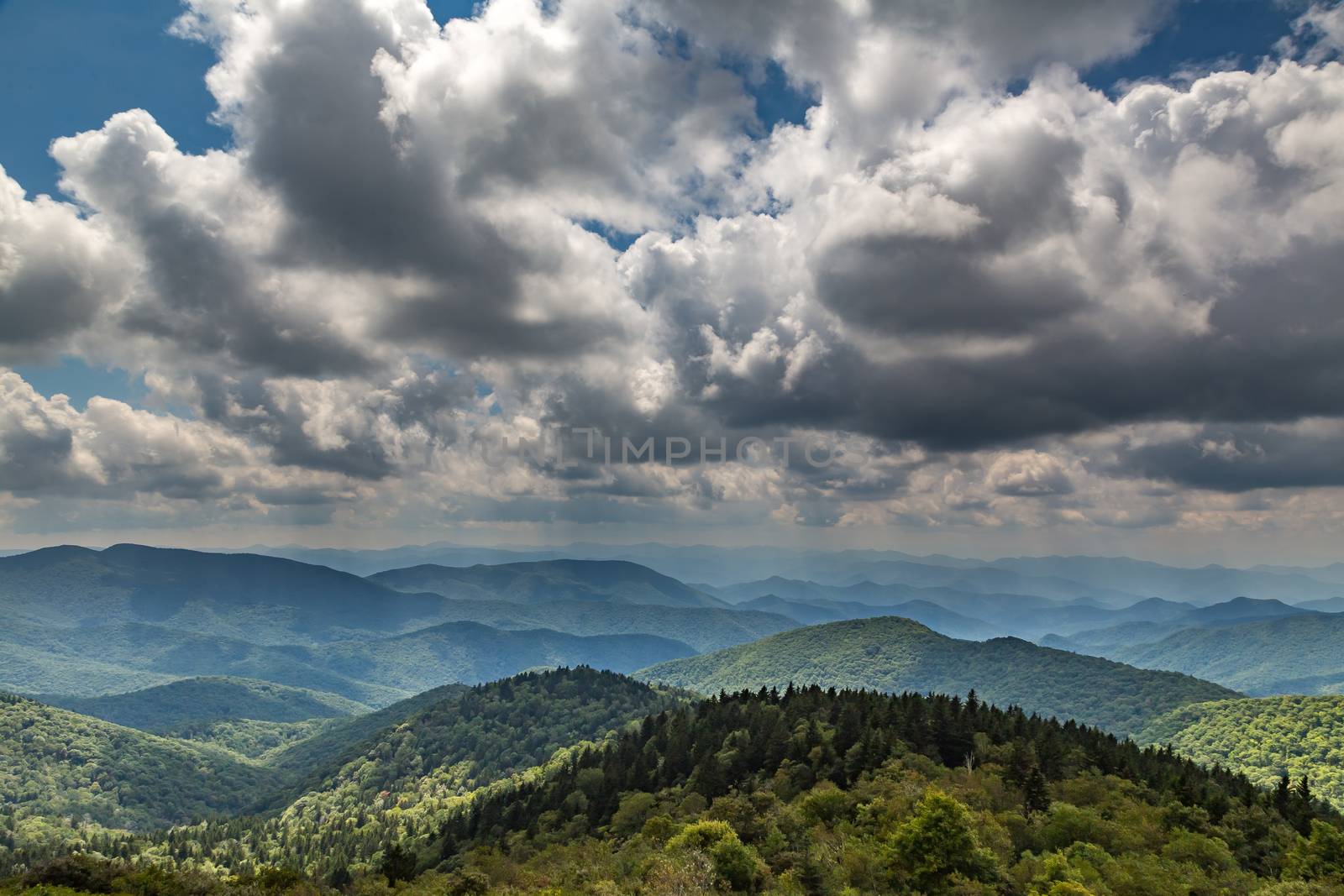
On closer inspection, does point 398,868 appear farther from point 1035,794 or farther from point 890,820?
point 1035,794

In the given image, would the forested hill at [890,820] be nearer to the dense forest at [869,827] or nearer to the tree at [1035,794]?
the tree at [1035,794]

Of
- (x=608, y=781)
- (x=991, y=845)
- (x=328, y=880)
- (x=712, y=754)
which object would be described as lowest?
(x=328, y=880)

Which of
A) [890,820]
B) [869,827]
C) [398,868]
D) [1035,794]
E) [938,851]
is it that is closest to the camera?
[938,851]

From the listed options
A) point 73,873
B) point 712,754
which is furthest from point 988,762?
point 73,873

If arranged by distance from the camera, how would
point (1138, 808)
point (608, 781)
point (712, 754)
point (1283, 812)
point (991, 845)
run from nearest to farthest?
1. point (991, 845)
2. point (1138, 808)
3. point (1283, 812)
4. point (712, 754)
5. point (608, 781)

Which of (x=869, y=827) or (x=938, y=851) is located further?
(x=869, y=827)

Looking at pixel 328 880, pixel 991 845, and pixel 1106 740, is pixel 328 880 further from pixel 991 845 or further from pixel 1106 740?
pixel 1106 740

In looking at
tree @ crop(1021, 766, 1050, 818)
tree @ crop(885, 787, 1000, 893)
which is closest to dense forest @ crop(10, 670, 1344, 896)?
tree @ crop(885, 787, 1000, 893)

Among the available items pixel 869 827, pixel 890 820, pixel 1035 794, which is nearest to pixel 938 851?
pixel 890 820

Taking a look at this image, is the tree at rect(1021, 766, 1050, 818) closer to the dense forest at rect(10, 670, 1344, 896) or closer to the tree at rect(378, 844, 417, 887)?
the dense forest at rect(10, 670, 1344, 896)
